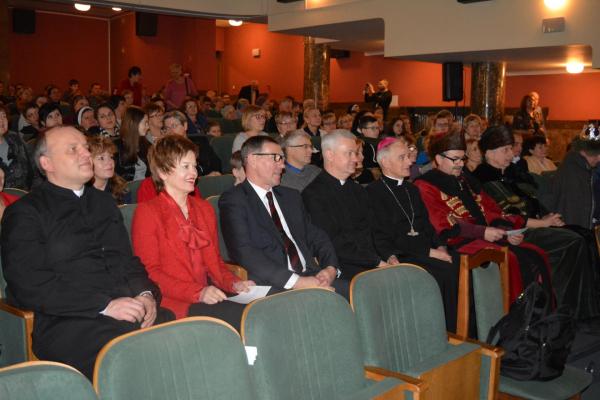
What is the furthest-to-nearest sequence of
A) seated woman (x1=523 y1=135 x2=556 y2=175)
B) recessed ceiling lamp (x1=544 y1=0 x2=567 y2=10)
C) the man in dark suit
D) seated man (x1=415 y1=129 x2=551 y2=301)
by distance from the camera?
recessed ceiling lamp (x1=544 y1=0 x2=567 y2=10)
seated woman (x1=523 y1=135 x2=556 y2=175)
seated man (x1=415 y1=129 x2=551 y2=301)
the man in dark suit

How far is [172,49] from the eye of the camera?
15.7 metres

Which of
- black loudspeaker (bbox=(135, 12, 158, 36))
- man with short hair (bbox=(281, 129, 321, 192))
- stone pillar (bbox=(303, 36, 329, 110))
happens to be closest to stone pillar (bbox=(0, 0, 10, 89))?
black loudspeaker (bbox=(135, 12, 158, 36))

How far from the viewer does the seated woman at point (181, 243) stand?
2.71 m

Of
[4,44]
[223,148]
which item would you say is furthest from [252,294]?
[4,44]

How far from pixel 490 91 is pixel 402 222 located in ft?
18.3

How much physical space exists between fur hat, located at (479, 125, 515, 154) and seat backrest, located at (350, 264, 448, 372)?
2448 mm

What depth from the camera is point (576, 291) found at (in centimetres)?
437

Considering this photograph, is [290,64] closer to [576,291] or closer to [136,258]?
[576,291]

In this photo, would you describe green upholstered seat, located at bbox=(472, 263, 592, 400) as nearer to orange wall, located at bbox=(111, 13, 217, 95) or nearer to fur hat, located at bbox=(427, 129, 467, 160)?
fur hat, located at bbox=(427, 129, 467, 160)

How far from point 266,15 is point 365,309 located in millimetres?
8076

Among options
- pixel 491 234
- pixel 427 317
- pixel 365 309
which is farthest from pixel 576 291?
pixel 365 309

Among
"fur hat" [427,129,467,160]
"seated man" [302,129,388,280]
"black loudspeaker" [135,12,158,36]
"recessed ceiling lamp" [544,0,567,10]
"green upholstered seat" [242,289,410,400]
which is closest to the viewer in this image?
"green upholstered seat" [242,289,410,400]

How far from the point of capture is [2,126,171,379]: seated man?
2.29m

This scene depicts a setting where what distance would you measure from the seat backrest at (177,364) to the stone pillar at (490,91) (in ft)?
25.1
